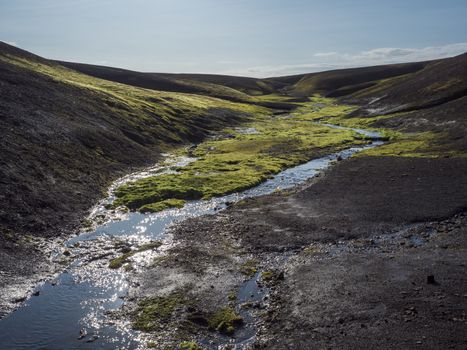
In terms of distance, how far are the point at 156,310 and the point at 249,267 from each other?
336 inches

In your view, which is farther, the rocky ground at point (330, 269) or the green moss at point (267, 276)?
the green moss at point (267, 276)

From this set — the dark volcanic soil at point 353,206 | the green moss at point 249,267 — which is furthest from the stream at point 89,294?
the green moss at point 249,267

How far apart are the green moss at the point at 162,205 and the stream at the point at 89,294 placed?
1112 mm

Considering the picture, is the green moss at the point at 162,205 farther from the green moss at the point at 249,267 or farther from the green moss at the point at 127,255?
the green moss at the point at 249,267

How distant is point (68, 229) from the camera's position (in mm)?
43125

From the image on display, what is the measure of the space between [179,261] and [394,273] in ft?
52.2

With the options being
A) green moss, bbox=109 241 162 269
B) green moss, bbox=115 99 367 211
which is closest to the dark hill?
green moss, bbox=115 99 367 211

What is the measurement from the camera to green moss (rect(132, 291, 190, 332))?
26.5 metres

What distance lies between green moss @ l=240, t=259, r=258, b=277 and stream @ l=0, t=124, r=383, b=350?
8.08 meters

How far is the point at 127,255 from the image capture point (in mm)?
37312

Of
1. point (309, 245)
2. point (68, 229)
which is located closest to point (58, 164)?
point (68, 229)

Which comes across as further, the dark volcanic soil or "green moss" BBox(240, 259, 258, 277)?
the dark volcanic soil

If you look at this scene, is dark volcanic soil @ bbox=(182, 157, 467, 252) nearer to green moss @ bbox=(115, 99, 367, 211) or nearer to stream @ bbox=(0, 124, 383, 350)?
stream @ bbox=(0, 124, 383, 350)

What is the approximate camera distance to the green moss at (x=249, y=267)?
3303 cm
